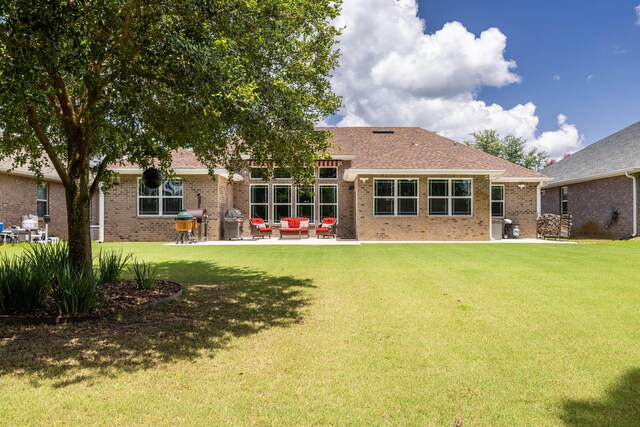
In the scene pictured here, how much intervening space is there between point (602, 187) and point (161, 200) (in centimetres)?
2534

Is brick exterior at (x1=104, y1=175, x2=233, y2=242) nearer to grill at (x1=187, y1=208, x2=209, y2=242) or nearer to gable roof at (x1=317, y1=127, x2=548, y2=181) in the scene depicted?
grill at (x1=187, y1=208, x2=209, y2=242)

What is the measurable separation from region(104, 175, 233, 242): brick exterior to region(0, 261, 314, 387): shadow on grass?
14156mm

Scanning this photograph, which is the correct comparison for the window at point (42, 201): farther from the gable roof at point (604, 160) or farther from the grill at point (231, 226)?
the gable roof at point (604, 160)

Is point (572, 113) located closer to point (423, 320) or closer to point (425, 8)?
point (425, 8)

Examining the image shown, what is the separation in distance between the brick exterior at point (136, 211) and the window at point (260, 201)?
2890 mm

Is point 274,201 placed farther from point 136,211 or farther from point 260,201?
point 136,211

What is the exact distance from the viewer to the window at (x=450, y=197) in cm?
2047

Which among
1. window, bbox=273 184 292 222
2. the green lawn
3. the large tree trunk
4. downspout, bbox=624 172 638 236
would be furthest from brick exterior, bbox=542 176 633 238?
the large tree trunk

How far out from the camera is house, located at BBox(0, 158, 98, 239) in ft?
61.7

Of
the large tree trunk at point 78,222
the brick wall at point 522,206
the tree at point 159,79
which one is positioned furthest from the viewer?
the brick wall at point 522,206

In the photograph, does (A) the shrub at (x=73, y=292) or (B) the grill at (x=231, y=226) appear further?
(B) the grill at (x=231, y=226)

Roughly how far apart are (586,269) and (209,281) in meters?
9.30

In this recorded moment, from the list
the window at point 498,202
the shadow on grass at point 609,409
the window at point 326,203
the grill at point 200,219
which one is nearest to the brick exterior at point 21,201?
the grill at point 200,219

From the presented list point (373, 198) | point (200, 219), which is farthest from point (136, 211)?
point (373, 198)
